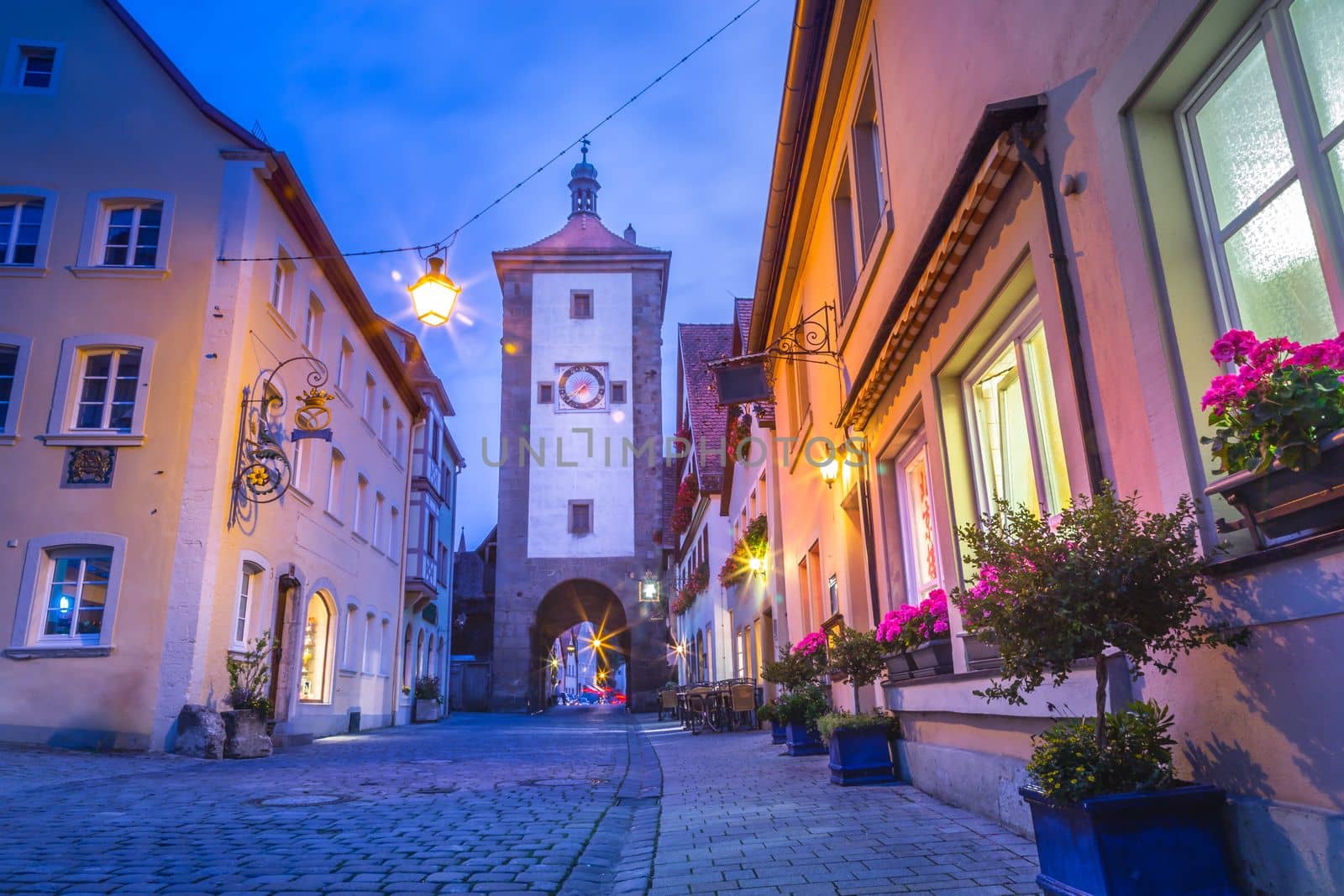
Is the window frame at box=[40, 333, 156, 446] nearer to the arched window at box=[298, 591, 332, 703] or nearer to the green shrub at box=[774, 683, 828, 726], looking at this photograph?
the arched window at box=[298, 591, 332, 703]

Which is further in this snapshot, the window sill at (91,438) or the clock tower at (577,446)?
the clock tower at (577,446)

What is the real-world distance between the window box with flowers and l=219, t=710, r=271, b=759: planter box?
8636 millimetres

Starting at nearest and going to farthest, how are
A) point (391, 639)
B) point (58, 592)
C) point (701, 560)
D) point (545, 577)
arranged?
point (58, 592) < point (391, 639) < point (701, 560) < point (545, 577)

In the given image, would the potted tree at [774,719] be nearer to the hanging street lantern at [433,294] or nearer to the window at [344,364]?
the hanging street lantern at [433,294]

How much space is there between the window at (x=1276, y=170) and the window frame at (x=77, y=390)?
12.9 m

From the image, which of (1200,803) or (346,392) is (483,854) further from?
(346,392)

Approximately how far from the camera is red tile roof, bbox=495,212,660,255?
38.0m

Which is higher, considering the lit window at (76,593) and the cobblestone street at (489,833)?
the lit window at (76,593)

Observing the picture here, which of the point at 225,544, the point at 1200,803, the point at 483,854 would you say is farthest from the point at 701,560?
the point at 1200,803

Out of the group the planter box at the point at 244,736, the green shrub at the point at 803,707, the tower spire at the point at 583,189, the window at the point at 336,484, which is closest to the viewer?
the green shrub at the point at 803,707

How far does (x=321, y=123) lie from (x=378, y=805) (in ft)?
294

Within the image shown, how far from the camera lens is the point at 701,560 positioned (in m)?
26.3

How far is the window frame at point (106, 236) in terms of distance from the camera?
13266mm

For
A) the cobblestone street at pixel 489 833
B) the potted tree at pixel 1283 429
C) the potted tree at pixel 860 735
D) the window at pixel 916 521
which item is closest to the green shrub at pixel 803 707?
the cobblestone street at pixel 489 833
